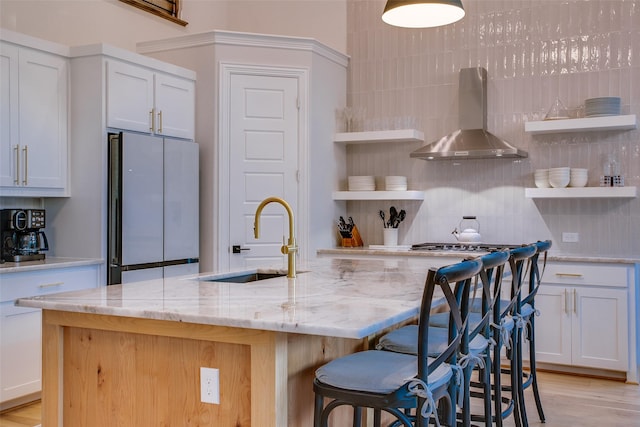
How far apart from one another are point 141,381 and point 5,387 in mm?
1893

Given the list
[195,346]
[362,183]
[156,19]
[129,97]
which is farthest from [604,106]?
[195,346]

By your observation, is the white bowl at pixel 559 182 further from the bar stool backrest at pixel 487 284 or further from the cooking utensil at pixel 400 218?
the bar stool backrest at pixel 487 284

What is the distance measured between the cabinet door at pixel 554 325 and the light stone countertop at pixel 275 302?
6.64 feet

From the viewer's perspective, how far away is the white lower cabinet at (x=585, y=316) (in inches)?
176

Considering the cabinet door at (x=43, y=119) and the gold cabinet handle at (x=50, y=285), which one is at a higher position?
the cabinet door at (x=43, y=119)

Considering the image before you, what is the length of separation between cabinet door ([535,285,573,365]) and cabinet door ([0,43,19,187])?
3.66 m

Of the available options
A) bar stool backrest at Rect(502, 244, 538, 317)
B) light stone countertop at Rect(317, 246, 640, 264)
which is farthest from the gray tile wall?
bar stool backrest at Rect(502, 244, 538, 317)

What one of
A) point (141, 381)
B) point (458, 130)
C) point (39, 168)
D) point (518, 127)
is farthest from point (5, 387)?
point (518, 127)

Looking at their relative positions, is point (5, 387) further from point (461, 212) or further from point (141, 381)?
point (461, 212)

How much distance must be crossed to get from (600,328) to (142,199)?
3289mm

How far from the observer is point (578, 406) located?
393cm

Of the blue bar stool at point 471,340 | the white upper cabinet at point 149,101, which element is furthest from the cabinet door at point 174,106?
the blue bar stool at point 471,340

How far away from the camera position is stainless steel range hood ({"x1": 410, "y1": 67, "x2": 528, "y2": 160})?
5027 mm

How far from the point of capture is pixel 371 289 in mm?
2568
